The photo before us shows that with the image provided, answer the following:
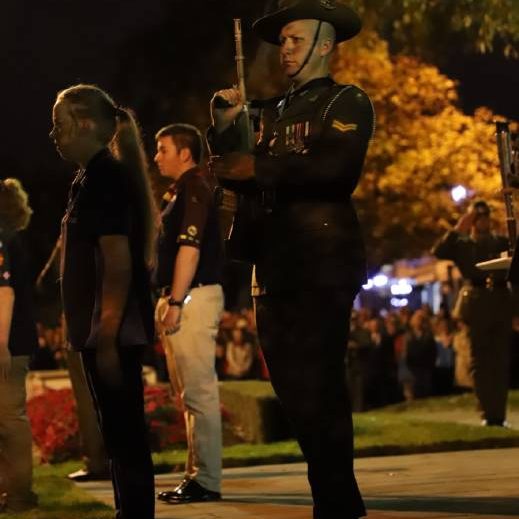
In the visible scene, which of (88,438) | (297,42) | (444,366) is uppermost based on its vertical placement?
(297,42)

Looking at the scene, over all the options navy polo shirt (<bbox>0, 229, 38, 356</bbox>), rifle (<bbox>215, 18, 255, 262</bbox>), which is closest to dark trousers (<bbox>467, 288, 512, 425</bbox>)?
navy polo shirt (<bbox>0, 229, 38, 356</bbox>)

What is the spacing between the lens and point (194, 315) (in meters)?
7.64

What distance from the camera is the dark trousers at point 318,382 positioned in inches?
194

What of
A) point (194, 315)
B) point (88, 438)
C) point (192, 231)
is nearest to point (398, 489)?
point (194, 315)

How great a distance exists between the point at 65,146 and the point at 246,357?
58.6 ft

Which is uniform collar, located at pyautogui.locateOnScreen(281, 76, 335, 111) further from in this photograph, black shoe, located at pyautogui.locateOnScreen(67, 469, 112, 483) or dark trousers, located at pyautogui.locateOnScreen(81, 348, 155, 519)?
black shoe, located at pyautogui.locateOnScreen(67, 469, 112, 483)

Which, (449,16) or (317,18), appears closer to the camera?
(317,18)

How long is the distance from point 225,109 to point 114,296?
850mm

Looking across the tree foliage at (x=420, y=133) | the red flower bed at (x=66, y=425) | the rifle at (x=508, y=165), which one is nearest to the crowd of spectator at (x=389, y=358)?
the tree foliage at (x=420, y=133)

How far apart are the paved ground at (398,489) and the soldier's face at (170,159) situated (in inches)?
69.3

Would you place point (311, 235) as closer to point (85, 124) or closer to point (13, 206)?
point (85, 124)

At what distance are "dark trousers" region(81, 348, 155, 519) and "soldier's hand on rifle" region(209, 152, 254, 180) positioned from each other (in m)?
0.93

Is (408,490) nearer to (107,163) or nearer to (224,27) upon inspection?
(107,163)

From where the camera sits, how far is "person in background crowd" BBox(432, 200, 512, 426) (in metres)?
11.7
